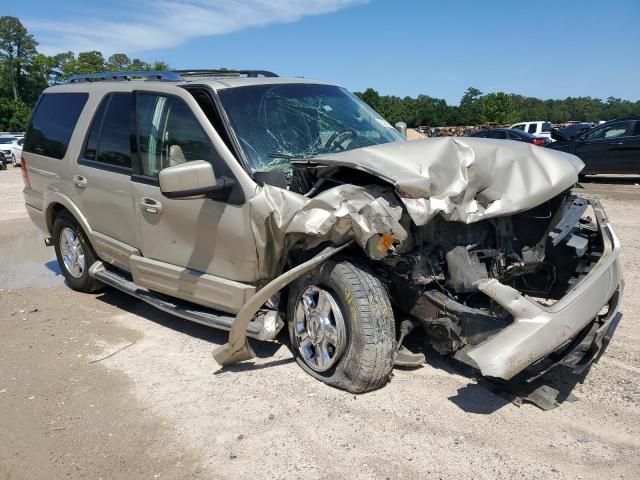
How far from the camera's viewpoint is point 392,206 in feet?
10.8

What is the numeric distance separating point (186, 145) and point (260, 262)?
1.11 m

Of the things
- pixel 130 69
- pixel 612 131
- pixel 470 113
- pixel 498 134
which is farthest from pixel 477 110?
pixel 612 131

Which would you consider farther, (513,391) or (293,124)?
(293,124)

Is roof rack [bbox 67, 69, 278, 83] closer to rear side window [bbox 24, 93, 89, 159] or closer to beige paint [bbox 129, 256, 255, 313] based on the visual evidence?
rear side window [bbox 24, 93, 89, 159]

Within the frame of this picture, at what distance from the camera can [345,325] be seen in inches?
137

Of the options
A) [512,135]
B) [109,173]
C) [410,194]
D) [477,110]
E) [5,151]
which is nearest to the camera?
[410,194]

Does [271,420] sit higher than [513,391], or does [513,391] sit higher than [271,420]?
[513,391]

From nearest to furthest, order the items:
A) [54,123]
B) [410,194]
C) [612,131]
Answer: [410,194] < [54,123] < [612,131]

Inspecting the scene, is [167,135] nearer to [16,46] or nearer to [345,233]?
[345,233]

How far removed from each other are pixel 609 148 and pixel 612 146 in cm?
8

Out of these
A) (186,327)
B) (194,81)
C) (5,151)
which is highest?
(194,81)

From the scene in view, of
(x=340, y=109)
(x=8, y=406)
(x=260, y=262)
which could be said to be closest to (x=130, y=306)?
(x=8, y=406)

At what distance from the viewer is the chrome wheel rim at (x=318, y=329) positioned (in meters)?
3.55

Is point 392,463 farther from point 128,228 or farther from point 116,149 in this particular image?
point 116,149
